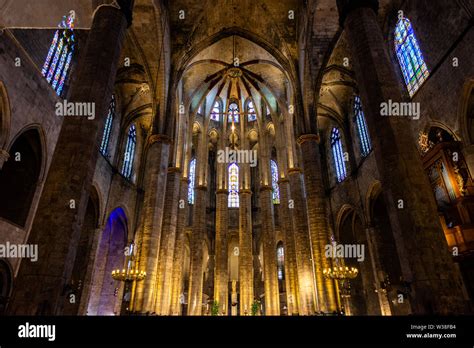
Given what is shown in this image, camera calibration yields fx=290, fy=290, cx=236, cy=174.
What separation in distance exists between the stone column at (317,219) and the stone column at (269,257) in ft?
25.1

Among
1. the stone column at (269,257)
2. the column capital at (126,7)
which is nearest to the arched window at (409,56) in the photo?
the column capital at (126,7)

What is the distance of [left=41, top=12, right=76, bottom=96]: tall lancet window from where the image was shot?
12802 millimetres

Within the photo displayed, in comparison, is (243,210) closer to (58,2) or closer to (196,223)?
(196,223)

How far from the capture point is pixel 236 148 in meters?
27.3

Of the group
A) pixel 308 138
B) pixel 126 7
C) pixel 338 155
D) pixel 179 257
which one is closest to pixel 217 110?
pixel 338 155

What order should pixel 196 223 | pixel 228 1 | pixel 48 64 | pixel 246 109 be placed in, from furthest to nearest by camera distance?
pixel 246 109 → pixel 196 223 → pixel 228 1 → pixel 48 64

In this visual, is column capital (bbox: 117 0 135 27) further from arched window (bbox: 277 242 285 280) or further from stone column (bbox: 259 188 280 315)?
arched window (bbox: 277 242 285 280)

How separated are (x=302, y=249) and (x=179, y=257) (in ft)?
26.0

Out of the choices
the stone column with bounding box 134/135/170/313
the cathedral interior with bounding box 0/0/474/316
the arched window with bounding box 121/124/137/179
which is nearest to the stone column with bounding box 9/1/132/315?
the cathedral interior with bounding box 0/0/474/316

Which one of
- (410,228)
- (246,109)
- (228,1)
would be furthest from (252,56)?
(410,228)

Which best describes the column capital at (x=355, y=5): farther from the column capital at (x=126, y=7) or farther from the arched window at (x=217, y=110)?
the arched window at (x=217, y=110)

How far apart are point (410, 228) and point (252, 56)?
63.0ft

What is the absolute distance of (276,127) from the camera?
924 inches

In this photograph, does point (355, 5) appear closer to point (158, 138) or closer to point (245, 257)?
point (158, 138)
